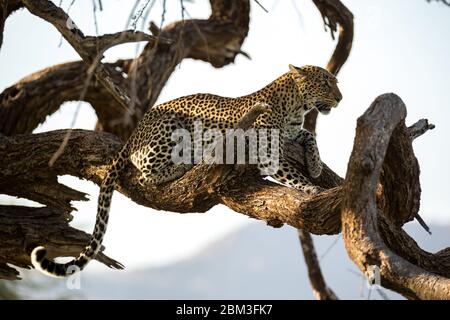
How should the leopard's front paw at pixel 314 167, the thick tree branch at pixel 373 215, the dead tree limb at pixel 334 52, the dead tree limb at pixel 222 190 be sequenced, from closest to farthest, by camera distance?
the thick tree branch at pixel 373 215 → the dead tree limb at pixel 222 190 → the leopard's front paw at pixel 314 167 → the dead tree limb at pixel 334 52

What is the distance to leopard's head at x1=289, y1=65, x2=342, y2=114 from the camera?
26.8 ft

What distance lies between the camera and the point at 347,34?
35.3ft

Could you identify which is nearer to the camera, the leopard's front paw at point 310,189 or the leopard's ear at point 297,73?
the leopard's front paw at point 310,189

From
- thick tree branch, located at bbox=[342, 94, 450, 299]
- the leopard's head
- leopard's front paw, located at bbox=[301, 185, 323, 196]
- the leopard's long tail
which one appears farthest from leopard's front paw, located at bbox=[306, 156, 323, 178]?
thick tree branch, located at bbox=[342, 94, 450, 299]

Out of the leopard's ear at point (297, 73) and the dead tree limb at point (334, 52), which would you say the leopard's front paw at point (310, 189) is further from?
the dead tree limb at point (334, 52)

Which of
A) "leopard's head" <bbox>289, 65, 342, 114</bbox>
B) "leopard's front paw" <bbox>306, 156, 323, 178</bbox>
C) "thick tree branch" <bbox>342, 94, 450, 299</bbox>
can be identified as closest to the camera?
"thick tree branch" <bbox>342, 94, 450, 299</bbox>

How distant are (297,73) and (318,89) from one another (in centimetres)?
24

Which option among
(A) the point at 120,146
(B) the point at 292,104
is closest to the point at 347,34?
(B) the point at 292,104

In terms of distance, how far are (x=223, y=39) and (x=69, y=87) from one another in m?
2.01

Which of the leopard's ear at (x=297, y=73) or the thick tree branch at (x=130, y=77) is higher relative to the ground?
the thick tree branch at (x=130, y=77)

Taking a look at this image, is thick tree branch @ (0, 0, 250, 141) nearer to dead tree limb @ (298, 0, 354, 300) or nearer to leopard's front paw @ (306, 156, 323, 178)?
dead tree limb @ (298, 0, 354, 300)

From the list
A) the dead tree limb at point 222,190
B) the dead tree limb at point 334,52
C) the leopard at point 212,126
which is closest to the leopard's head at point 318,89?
the leopard at point 212,126

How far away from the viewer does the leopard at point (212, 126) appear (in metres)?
7.23

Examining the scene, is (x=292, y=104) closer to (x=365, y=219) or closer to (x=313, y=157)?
(x=313, y=157)
